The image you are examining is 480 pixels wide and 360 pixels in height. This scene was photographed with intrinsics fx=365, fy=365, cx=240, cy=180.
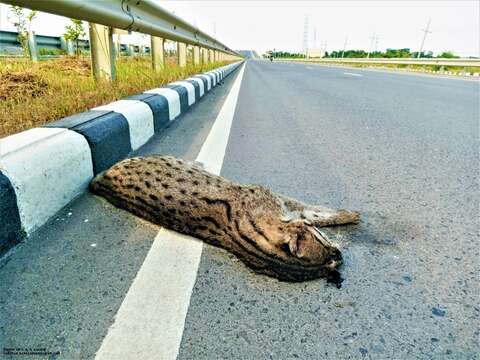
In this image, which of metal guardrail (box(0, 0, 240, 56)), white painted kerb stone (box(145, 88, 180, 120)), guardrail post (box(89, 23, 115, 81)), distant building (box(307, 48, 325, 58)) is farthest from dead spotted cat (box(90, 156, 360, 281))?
distant building (box(307, 48, 325, 58))

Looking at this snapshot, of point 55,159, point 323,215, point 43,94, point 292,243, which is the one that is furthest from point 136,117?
point 292,243

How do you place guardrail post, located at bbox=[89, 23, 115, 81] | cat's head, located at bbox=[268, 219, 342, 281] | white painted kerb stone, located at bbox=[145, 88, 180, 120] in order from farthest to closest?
white painted kerb stone, located at bbox=[145, 88, 180, 120], guardrail post, located at bbox=[89, 23, 115, 81], cat's head, located at bbox=[268, 219, 342, 281]

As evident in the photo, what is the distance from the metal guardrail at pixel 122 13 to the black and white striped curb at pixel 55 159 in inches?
34.5

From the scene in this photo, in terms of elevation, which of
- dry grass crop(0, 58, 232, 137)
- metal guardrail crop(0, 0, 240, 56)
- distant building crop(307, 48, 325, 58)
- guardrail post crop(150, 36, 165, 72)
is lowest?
distant building crop(307, 48, 325, 58)

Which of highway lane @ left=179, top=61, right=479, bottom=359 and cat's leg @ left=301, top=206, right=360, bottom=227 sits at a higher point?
cat's leg @ left=301, top=206, right=360, bottom=227

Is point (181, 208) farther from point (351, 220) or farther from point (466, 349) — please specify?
point (466, 349)

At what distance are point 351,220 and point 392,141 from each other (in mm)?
2560

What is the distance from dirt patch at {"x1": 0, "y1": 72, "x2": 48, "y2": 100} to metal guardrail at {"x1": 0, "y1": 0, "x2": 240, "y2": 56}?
101cm

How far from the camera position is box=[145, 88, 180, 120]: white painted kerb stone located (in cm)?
488

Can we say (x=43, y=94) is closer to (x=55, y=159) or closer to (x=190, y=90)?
(x=55, y=159)

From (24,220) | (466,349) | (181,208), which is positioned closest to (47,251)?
(24,220)

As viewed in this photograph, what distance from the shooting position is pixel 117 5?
13.9 feet

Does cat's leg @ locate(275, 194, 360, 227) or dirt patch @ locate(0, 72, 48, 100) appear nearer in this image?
cat's leg @ locate(275, 194, 360, 227)

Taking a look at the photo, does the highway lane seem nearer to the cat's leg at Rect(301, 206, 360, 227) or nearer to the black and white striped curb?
the cat's leg at Rect(301, 206, 360, 227)
